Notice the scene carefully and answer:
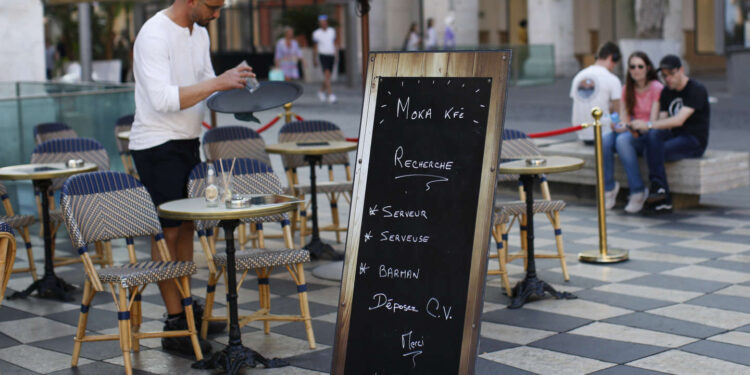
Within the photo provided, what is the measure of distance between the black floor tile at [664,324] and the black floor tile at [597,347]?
32cm

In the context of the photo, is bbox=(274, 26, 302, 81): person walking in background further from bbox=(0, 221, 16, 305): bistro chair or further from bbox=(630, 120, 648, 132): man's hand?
bbox=(0, 221, 16, 305): bistro chair

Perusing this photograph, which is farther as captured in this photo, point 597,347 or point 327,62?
point 327,62

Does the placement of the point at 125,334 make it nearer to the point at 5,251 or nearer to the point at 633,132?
the point at 5,251

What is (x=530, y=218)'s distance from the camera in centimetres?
634

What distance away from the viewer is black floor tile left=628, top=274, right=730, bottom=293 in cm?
635

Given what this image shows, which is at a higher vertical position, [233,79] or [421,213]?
[233,79]

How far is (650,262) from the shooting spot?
7.14 meters

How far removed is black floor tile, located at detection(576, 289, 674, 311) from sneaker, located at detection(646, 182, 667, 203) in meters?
2.64

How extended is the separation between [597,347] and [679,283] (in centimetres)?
153

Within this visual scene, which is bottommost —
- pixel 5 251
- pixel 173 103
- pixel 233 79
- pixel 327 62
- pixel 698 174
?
pixel 698 174

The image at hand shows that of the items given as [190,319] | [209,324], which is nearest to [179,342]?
→ [190,319]

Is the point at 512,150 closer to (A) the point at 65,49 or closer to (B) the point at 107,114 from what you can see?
(B) the point at 107,114

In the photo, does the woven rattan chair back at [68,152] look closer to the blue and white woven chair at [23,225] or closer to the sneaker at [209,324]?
the blue and white woven chair at [23,225]

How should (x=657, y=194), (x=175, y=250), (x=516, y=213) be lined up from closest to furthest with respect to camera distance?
1. (x=175, y=250)
2. (x=516, y=213)
3. (x=657, y=194)
